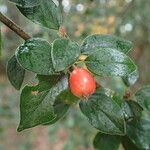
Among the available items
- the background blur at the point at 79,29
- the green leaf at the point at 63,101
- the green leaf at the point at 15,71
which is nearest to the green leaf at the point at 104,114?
the green leaf at the point at 63,101

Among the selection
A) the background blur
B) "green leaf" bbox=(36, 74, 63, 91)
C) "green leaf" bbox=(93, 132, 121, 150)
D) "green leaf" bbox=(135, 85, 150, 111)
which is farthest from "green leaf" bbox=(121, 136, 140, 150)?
the background blur

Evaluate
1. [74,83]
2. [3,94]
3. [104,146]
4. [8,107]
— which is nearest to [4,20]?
[74,83]

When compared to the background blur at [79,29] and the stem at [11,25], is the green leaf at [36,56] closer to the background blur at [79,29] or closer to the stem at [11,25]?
the stem at [11,25]

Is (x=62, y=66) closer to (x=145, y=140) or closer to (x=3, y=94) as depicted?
(x=145, y=140)

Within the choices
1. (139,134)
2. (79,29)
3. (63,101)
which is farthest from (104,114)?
(79,29)

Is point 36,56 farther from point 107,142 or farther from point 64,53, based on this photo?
point 107,142
